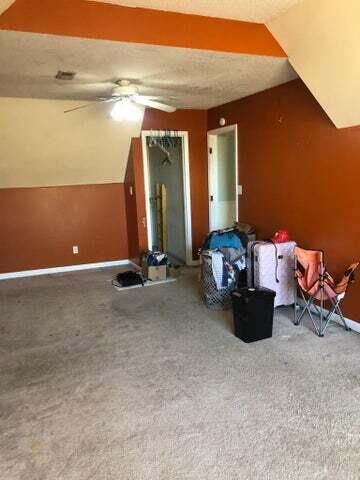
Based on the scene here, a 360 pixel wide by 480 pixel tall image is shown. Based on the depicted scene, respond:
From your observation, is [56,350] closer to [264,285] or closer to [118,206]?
[264,285]

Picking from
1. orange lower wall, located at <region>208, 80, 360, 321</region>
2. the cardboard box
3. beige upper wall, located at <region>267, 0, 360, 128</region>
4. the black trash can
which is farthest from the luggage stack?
beige upper wall, located at <region>267, 0, 360, 128</region>

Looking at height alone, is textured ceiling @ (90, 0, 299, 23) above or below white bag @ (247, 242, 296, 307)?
above

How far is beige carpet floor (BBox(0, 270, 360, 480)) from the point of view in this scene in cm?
190

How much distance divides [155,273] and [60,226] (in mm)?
1710

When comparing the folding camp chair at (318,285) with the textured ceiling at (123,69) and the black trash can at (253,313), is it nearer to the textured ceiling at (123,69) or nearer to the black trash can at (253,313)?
the black trash can at (253,313)

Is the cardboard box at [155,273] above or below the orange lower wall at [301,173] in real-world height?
below

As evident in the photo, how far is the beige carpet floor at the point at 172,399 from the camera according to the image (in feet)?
6.24

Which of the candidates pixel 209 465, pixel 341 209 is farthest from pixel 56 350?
pixel 341 209

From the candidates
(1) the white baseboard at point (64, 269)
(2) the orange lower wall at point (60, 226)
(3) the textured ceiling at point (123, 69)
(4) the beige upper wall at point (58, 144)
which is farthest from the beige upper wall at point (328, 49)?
(1) the white baseboard at point (64, 269)

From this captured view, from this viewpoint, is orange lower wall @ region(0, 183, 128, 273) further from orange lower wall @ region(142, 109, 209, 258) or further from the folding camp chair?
the folding camp chair

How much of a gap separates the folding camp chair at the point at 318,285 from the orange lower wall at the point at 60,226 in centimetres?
321

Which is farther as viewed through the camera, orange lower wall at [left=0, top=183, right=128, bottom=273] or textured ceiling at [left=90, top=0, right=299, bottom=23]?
orange lower wall at [left=0, top=183, right=128, bottom=273]

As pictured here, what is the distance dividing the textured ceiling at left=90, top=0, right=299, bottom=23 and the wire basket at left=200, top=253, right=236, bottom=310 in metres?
2.21

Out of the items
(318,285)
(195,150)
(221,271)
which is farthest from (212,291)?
(195,150)
